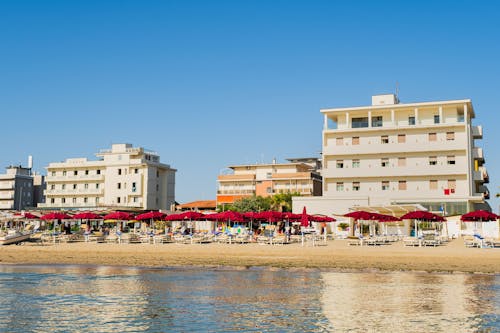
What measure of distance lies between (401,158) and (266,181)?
40.4 m

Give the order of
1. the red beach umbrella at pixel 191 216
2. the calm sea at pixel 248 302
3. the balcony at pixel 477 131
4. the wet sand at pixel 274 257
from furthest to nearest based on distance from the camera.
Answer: the balcony at pixel 477 131 < the red beach umbrella at pixel 191 216 < the wet sand at pixel 274 257 < the calm sea at pixel 248 302

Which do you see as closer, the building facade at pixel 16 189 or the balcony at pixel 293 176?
the balcony at pixel 293 176

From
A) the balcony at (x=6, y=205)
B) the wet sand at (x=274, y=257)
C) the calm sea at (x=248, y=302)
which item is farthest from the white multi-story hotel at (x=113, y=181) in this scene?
the calm sea at (x=248, y=302)

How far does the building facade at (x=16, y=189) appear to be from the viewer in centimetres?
11138

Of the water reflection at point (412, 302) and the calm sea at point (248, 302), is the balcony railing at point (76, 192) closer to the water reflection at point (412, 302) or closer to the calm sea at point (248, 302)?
the calm sea at point (248, 302)

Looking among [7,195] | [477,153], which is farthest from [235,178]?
[477,153]

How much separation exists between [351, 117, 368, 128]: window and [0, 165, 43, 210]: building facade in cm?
7251

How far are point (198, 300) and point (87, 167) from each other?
84621mm

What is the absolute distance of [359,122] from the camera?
2581 inches

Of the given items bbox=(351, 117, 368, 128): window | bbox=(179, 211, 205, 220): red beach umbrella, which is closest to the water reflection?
bbox=(179, 211, 205, 220): red beach umbrella

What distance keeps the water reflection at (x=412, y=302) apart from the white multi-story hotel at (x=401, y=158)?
37048 millimetres

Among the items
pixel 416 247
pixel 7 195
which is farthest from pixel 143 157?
pixel 416 247

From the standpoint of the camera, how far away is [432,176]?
→ 60062 mm

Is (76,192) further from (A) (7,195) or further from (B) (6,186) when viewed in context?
(B) (6,186)
